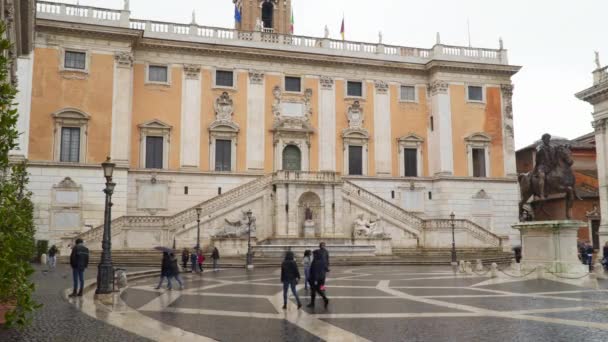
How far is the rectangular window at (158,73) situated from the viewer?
1489 inches

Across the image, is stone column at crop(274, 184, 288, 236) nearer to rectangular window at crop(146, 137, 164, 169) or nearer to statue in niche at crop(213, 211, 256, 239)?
statue in niche at crop(213, 211, 256, 239)

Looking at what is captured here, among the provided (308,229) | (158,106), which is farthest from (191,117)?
(308,229)

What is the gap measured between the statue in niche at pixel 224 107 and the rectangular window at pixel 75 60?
872cm

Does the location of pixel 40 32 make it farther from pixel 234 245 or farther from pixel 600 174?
pixel 600 174

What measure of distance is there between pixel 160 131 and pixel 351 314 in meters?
28.3

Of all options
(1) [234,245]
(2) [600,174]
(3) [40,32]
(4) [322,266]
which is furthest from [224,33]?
(4) [322,266]

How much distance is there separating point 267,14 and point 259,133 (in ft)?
54.4

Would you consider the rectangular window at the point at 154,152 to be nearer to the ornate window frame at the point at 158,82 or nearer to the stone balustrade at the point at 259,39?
the ornate window frame at the point at 158,82

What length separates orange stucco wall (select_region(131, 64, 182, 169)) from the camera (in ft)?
122

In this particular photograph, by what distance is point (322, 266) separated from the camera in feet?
43.7

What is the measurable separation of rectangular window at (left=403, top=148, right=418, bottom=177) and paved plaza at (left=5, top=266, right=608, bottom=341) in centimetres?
2375

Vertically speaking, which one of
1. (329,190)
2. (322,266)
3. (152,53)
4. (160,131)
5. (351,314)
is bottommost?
(351,314)

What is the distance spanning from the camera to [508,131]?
4303 centimetres

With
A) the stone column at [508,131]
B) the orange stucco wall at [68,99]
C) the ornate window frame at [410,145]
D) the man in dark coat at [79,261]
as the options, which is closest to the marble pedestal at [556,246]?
the man in dark coat at [79,261]
